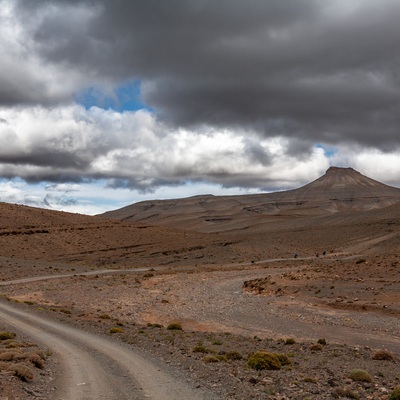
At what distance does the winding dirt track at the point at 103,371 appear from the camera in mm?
13258

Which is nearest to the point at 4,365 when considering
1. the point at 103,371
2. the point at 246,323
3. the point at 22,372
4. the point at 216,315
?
the point at 22,372

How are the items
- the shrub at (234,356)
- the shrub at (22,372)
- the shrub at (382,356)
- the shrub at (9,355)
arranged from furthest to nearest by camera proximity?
the shrub at (382,356), the shrub at (234,356), the shrub at (9,355), the shrub at (22,372)

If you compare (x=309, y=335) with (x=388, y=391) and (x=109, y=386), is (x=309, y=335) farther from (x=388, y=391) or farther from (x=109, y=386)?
(x=109, y=386)

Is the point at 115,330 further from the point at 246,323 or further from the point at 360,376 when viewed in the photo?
the point at 360,376

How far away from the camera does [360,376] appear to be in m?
14.9

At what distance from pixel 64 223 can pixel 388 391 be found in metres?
103

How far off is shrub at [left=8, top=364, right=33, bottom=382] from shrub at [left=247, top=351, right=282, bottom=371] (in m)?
6.69

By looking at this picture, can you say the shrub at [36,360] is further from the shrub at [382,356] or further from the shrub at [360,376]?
the shrub at [382,356]

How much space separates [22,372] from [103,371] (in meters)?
2.63

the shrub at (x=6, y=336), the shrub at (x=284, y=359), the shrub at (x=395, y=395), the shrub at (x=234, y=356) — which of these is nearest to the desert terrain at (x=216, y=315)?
the shrub at (x=234, y=356)

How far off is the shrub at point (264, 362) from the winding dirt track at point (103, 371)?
9.22 ft

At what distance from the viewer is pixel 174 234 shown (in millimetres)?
108875

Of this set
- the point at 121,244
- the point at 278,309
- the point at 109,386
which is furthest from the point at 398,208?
the point at 109,386

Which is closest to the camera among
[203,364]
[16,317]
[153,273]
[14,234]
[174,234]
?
[203,364]
